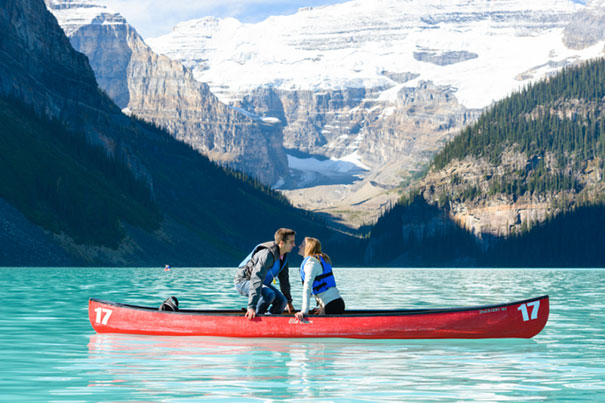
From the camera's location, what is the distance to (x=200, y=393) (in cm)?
2281

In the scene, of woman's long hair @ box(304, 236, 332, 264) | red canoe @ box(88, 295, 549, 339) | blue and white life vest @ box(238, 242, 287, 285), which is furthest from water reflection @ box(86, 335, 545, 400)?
woman's long hair @ box(304, 236, 332, 264)

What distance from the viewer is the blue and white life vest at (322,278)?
32.5m

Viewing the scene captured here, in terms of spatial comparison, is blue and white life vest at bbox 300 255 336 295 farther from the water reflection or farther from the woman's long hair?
the water reflection

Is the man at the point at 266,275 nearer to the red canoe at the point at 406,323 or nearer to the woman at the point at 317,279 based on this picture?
the woman at the point at 317,279

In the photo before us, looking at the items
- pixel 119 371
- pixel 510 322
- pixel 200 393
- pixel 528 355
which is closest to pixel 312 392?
pixel 200 393

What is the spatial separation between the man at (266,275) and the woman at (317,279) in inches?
27.3

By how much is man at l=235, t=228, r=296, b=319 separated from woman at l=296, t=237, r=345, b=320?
69 centimetres

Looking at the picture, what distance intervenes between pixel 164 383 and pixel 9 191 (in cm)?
17173

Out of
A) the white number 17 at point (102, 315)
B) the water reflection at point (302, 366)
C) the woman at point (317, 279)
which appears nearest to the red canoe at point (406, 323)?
the water reflection at point (302, 366)

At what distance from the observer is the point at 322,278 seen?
109 feet

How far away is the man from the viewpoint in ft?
104

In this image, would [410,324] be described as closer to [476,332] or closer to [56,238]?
[476,332]

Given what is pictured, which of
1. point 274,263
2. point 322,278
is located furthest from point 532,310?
point 274,263

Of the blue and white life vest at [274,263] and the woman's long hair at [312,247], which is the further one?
the blue and white life vest at [274,263]
